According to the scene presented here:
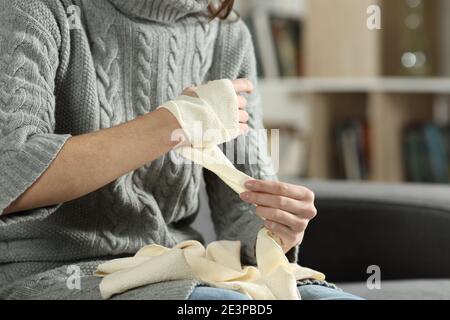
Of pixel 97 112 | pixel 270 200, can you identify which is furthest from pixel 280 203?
pixel 97 112

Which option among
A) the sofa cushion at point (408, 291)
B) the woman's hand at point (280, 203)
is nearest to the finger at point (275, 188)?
the woman's hand at point (280, 203)

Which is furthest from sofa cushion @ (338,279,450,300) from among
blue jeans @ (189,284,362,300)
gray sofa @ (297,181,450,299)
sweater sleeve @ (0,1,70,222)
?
sweater sleeve @ (0,1,70,222)

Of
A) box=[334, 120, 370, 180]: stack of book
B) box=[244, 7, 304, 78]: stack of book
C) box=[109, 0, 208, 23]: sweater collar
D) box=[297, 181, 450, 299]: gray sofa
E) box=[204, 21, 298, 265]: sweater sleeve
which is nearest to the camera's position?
box=[109, 0, 208, 23]: sweater collar

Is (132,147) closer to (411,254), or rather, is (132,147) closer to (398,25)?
(411,254)

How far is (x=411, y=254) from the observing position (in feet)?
5.32

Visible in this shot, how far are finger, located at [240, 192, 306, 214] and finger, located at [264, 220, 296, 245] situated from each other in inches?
1.5

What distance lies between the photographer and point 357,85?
2.80 m

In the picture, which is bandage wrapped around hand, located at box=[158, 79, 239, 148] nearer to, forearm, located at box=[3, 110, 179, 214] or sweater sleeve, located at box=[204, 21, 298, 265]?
forearm, located at box=[3, 110, 179, 214]

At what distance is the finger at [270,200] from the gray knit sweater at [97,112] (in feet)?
0.42

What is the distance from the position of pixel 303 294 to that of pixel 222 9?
414 millimetres

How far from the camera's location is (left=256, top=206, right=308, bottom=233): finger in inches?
39.4

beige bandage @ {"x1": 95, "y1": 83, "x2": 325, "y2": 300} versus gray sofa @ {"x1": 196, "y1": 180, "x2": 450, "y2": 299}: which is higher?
beige bandage @ {"x1": 95, "y1": 83, "x2": 325, "y2": 300}

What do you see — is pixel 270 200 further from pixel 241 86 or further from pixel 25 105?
pixel 25 105
